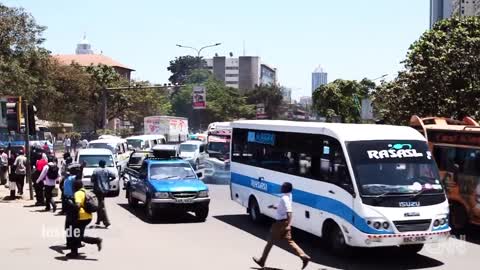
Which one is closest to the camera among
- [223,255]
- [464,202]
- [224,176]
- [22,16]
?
[223,255]

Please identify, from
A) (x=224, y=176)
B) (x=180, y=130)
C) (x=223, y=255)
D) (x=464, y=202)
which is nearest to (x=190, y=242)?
(x=223, y=255)

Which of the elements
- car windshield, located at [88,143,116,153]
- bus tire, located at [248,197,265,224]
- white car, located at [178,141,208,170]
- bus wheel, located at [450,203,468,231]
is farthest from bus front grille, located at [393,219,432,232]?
white car, located at [178,141,208,170]

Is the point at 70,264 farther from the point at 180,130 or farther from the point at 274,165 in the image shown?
the point at 180,130

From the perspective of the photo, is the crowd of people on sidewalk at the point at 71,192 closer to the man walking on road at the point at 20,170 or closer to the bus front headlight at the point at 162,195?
the man walking on road at the point at 20,170

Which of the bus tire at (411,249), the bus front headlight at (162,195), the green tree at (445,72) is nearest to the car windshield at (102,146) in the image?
the green tree at (445,72)

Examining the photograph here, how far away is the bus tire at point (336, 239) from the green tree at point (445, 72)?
667 inches

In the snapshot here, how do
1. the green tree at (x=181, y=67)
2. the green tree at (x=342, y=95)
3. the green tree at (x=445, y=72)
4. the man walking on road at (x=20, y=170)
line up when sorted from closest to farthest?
the man walking on road at (x=20, y=170), the green tree at (x=445, y=72), the green tree at (x=342, y=95), the green tree at (x=181, y=67)

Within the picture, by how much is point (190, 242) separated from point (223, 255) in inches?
67.3

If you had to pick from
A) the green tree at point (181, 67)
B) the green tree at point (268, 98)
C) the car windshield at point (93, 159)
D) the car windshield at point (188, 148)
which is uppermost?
the green tree at point (181, 67)

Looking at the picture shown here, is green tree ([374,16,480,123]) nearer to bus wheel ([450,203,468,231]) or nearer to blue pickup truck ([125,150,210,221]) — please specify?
bus wheel ([450,203,468,231])

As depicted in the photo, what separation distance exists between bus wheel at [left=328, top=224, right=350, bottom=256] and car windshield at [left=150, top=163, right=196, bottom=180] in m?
6.32

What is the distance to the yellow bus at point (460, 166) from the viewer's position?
1520 centimetres

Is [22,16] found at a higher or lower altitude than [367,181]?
higher

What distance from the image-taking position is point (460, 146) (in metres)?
15.8
